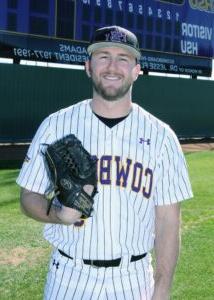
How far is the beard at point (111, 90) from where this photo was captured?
278 cm

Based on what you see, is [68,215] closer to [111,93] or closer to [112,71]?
[111,93]

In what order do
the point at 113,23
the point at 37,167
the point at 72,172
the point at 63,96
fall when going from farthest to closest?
the point at 63,96, the point at 113,23, the point at 37,167, the point at 72,172

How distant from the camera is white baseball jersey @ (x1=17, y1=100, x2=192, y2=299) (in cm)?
280

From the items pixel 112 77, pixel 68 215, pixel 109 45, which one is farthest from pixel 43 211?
pixel 109 45

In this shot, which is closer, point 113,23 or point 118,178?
point 118,178

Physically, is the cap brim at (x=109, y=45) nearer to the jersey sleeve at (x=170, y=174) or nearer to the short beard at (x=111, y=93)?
the short beard at (x=111, y=93)

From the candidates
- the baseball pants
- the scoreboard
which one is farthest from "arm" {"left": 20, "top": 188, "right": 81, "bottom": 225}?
the scoreboard

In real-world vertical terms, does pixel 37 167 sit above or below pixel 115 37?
below

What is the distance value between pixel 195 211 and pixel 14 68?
10.9 metres

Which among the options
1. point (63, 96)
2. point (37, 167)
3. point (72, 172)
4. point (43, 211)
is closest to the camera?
point (72, 172)

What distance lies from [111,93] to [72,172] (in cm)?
52

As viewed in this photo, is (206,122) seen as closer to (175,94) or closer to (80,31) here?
(175,94)

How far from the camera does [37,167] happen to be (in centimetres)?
288

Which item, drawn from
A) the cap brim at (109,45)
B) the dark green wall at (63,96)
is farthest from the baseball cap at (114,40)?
the dark green wall at (63,96)
